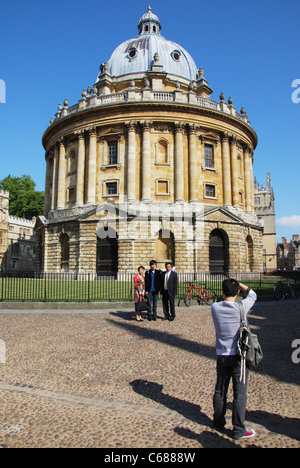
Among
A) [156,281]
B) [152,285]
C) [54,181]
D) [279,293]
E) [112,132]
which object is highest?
[112,132]

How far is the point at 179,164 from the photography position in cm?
2945

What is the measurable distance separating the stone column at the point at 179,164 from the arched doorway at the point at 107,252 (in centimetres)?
641

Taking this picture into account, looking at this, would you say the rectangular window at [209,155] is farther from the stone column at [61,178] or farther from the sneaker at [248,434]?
the sneaker at [248,434]

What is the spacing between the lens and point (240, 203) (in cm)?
3312

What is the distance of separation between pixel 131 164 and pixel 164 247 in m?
7.68

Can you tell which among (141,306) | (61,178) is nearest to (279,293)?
(141,306)

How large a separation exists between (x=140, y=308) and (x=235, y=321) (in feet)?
24.0

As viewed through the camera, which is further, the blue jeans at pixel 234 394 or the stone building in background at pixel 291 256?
the stone building in background at pixel 291 256

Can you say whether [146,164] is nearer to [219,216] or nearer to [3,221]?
[219,216]

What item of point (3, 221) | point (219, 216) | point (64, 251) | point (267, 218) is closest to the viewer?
point (219, 216)

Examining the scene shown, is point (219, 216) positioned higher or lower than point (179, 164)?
lower

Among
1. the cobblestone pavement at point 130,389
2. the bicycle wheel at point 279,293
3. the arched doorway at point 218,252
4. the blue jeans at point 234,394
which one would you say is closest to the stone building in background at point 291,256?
the arched doorway at point 218,252

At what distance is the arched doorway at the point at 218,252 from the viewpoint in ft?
97.2
